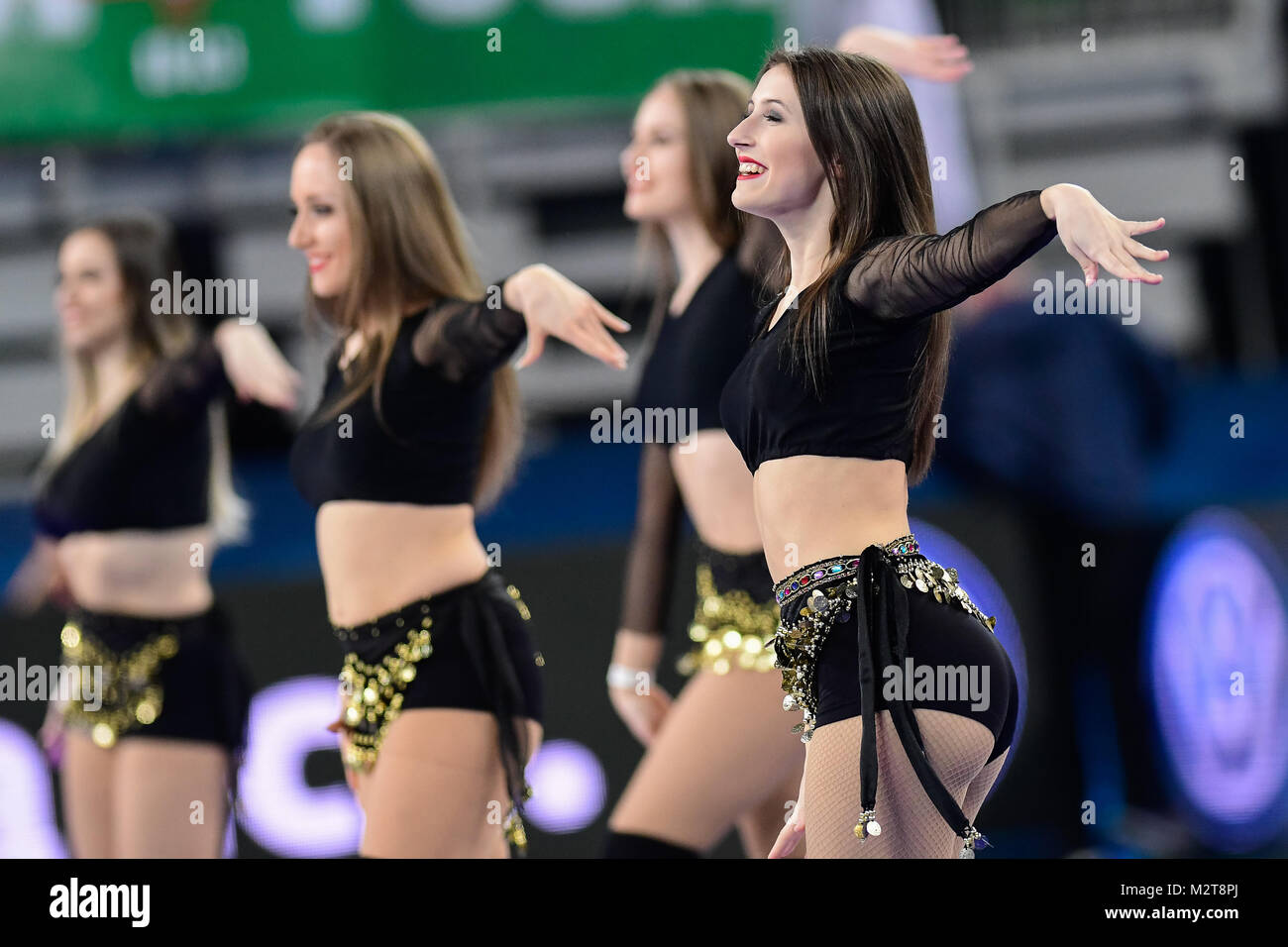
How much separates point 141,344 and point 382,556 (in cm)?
149

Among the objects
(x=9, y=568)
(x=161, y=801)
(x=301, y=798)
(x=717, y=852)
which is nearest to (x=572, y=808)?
(x=717, y=852)

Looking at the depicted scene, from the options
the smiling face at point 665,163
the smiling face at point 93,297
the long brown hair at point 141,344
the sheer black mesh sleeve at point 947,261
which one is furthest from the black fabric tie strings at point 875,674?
the smiling face at point 93,297

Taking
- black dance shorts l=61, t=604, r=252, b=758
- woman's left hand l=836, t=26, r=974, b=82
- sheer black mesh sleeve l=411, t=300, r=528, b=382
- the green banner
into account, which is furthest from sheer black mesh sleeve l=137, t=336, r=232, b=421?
the green banner

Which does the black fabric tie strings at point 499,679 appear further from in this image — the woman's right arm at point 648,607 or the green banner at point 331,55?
the green banner at point 331,55

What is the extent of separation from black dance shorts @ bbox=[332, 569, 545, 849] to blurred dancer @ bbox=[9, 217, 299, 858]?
3.17 feet

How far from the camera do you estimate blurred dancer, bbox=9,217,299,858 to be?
4250mm

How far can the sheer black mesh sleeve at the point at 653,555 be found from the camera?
405 centimetres

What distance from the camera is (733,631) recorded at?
12.3 ft

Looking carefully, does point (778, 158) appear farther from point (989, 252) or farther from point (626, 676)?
point (626, 676)

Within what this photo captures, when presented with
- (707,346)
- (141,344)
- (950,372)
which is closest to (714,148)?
(707,346)

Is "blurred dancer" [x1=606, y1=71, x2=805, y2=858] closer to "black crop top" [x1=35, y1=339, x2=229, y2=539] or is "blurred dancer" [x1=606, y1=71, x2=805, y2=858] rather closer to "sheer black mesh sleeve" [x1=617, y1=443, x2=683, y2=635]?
"sheer black mesh sleeve" [x1=617, y1=443, x2=683, y2=635]

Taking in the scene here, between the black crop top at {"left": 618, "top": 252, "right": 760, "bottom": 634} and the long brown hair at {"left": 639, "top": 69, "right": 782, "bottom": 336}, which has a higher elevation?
the long brown hair at {"left": 639, "top": 69, "right": 782, "bottom": 336}

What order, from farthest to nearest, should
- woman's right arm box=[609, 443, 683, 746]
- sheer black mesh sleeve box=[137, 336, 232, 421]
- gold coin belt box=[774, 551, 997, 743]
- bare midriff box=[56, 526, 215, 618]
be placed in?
bare midriff box=[56, 526, 215, 618] < sheer black mesh sleeve box=[137, 336, 232, 421] < woman's right arm box=[609, 443, 683, 746] < gold coin belt box=[774, 551, 997, 743]

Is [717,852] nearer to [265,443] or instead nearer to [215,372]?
[215,372]
